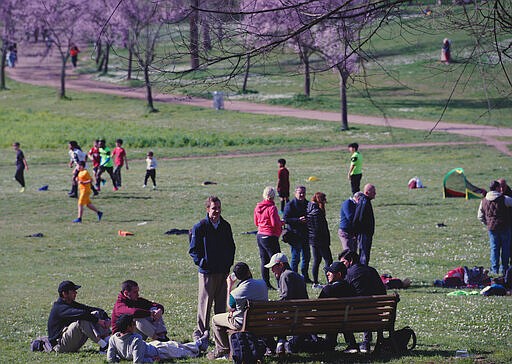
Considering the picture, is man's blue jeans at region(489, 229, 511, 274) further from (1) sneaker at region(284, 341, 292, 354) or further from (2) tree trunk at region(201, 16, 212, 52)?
(2) tree trunk at region(201, 16, 212, 52)

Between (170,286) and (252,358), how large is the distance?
7.22m

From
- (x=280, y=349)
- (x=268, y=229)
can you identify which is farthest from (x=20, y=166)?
(x=280, y=349)

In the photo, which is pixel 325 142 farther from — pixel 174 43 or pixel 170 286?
pixel 174 43

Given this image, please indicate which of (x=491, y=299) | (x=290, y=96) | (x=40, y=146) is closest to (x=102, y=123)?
(x=40, y=146)

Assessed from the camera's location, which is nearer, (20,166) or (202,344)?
(202,344)

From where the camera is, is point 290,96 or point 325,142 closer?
point 325,142

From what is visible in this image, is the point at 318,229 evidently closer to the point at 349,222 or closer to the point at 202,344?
the point at 349,222

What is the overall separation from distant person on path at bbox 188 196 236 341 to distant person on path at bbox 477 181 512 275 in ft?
24.3

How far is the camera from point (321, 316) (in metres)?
10.6

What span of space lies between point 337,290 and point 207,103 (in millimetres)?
48634

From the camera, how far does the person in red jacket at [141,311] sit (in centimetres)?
1152

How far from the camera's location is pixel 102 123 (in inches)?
2048

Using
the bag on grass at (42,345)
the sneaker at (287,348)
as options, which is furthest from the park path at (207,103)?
the bag on grass at (42,345)

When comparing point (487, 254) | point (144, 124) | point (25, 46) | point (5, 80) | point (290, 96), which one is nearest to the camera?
point (487, 254)
